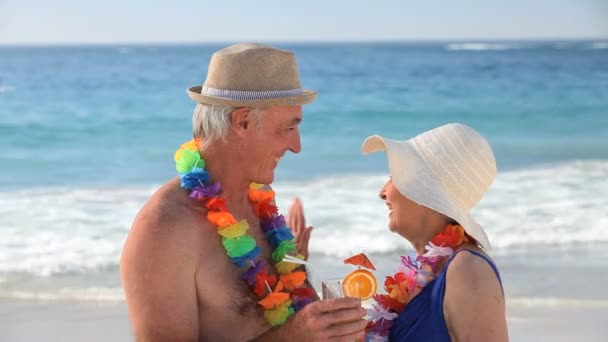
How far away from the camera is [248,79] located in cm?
286

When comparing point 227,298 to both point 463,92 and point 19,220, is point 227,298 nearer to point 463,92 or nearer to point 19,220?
point 19,220

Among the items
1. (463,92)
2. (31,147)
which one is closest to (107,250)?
(31,147)

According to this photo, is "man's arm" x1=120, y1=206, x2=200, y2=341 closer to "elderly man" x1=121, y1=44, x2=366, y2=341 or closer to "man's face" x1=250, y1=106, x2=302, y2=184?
"elderly man" x1=121, y1=44, x2=366, y2=341

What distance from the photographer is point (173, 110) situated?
1997 centimetres

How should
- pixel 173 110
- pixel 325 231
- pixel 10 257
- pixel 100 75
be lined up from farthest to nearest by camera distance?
pixel 100 75 → pixel 173 110 → pixel 325 231 → pixel 10 257

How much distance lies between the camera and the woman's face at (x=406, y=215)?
2967 mm

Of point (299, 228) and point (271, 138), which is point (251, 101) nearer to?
point (271, 138)

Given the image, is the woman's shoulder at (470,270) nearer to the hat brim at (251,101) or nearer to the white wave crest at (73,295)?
the hat brim at (251,101)

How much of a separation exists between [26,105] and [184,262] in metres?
19.0

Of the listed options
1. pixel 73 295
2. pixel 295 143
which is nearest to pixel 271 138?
pixel 295 143

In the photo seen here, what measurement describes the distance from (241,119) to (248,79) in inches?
4.8

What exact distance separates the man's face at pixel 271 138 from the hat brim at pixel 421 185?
0.30 meters

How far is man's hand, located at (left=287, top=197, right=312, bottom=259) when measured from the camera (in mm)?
3523

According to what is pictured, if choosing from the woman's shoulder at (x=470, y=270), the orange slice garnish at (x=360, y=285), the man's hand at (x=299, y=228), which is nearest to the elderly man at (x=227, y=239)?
the orange slice garnish at (x=360, y=285)
